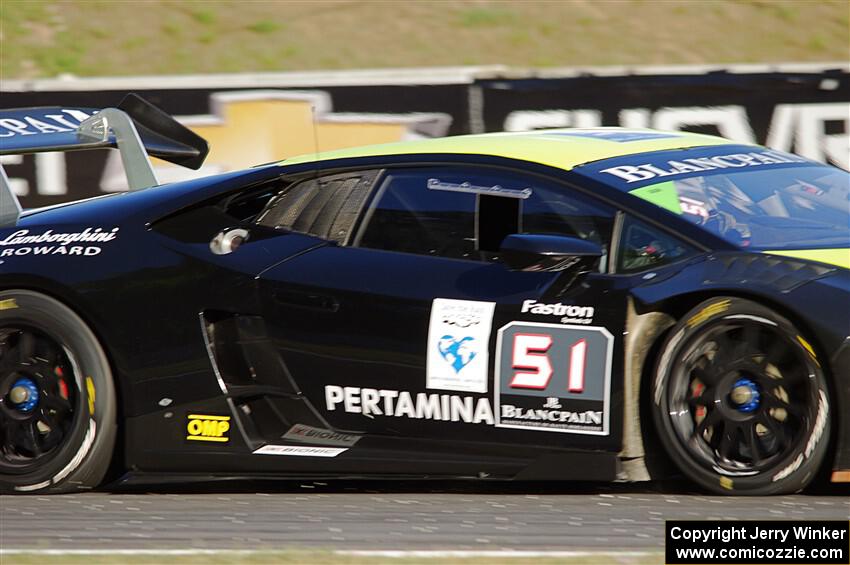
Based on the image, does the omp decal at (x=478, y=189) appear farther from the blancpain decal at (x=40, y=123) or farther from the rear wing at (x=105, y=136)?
the blancpain decal at (x=40, y=123)

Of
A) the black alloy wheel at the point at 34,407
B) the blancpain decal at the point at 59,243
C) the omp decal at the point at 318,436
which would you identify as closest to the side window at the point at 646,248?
the omp decal at the point at 318,436

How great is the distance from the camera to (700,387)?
458cm

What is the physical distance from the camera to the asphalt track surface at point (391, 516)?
4180mm

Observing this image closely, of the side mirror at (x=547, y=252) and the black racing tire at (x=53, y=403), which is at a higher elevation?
the side mirror at (x=547, y=252)

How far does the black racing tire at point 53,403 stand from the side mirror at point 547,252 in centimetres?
165

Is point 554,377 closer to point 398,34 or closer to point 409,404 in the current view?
point 409,404

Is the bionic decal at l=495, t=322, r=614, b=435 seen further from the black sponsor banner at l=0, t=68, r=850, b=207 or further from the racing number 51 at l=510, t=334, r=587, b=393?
the black sponsor banner at l=0, t=68, r=850, b=207

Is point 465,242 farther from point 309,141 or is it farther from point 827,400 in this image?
point 309,141

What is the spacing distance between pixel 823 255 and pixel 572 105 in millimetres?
5774

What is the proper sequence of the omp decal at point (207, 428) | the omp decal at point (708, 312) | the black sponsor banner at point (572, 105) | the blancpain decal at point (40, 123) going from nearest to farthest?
the omp decal at point (708, 312) < the omp decal at point (207, 428) < the blancpain decal at point (40, 123) < the black sponsor banner at point (572, 105)

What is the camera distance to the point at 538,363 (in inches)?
186

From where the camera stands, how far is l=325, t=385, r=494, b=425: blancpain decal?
4820 mm

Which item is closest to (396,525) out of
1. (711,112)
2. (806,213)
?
(806,213)

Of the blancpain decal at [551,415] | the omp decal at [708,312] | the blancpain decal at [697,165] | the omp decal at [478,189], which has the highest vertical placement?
the blancpain decal at [697,165]
